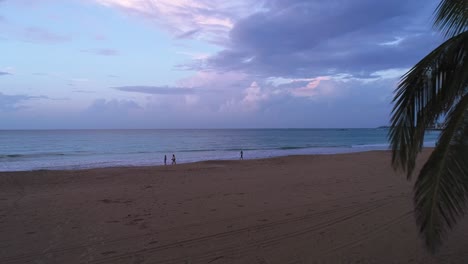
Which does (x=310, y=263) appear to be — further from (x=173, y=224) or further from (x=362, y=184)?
(x=362, y=184)

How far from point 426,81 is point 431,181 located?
108 centimetres

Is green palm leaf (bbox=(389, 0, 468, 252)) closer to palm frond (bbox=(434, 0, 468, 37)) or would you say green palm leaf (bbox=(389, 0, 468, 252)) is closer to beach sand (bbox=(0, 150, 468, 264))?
palm frond (bbox=(434, 0, 468, 37))

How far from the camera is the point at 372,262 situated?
17.1 ft

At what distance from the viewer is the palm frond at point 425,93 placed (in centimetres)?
329

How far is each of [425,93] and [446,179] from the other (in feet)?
3.25

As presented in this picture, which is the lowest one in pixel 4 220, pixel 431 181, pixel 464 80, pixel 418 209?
pixel 4 220

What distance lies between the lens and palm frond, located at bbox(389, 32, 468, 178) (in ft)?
10.8

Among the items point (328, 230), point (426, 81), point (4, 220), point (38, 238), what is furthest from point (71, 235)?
point (426, 81)

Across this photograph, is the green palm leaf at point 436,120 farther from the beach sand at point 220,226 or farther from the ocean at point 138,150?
the beach sand at point 220,226

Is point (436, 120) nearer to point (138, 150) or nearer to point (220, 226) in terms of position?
point (220, 226)

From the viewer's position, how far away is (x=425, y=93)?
347 centimetres

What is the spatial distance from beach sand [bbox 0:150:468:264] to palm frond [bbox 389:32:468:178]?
2.66m

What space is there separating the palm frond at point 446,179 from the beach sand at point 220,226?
2.48 metres

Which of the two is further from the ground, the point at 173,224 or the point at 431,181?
the point at 431,181
